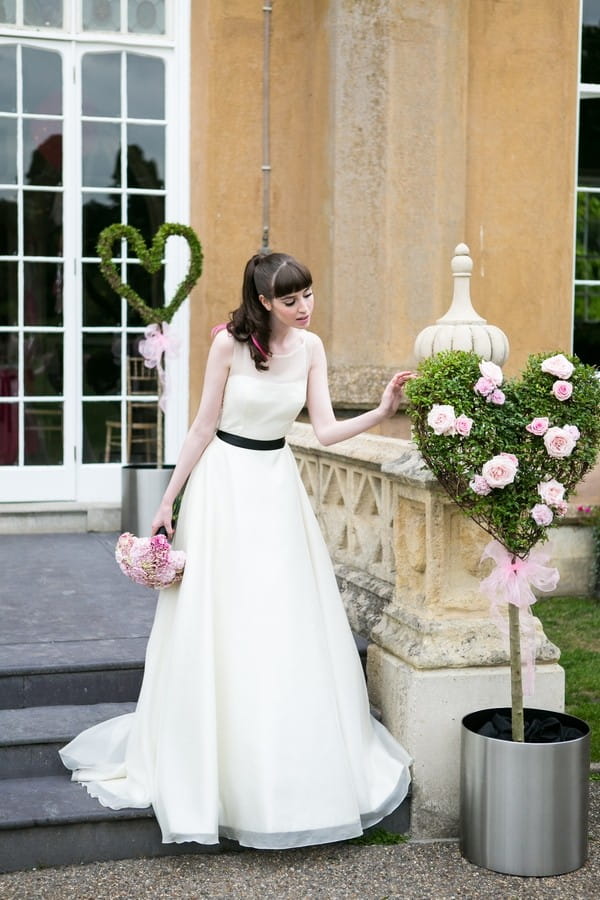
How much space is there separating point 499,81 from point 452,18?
0.56m

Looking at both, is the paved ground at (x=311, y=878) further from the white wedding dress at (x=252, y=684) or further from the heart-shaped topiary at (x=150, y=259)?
the heart-shaped topiary at (x=150, y=259)

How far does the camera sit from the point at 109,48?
24.6 feet

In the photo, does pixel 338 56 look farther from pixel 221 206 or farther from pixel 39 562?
pixel 39 562

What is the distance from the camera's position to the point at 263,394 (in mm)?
3664

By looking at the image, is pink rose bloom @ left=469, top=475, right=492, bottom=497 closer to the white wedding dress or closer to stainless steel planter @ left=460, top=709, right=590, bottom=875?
the white wedding dress

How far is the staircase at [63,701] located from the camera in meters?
3.48

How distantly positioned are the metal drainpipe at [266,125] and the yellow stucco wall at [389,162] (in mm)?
68

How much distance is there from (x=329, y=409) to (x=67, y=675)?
54.0 inches

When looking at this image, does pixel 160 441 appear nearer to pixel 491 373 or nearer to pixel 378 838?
pixel 378 838

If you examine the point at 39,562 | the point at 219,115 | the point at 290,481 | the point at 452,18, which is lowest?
the point at 39,562

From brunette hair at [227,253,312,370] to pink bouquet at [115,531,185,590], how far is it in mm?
635

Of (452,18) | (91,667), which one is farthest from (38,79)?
(91,667)

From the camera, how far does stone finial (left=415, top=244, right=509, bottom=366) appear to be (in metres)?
4.27

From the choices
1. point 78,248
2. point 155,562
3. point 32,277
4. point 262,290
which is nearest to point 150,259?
point 78,248
